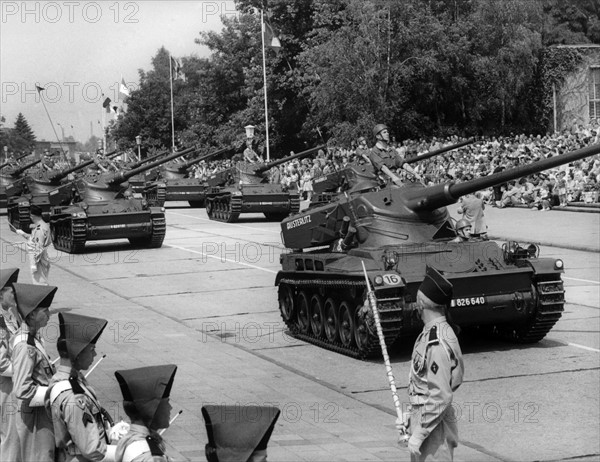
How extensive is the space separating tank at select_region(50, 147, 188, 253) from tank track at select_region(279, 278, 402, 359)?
37.7 ft

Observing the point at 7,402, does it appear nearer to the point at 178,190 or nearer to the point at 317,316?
the point at 317,316

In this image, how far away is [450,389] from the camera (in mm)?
6691

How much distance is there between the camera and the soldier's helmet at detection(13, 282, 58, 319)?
7469mm

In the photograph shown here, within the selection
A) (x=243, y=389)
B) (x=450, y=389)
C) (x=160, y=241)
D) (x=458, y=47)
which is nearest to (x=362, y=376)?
(x=243, y=389)

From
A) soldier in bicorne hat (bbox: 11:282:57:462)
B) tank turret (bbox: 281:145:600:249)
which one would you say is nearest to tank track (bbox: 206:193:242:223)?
tank turret (bbox: 281:145:600:249)

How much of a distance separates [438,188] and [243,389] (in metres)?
4.60

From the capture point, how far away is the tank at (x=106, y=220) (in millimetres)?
26969

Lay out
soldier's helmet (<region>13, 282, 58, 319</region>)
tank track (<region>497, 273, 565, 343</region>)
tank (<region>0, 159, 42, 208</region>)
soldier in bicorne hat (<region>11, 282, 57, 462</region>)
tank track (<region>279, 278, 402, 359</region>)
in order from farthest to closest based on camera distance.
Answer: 1. tank (<region>0, 159, 42, 208</region>)
2. tank track (<region>497, 273, 565, 343</region>)
3. tank track (<region>279, 278, 402, 359</region>)
4. soldier's helmet (<region>13, 282, 58, 319</region>)
5. soldier in bicorne hat (<region>11, 282, 57, 462</region>)

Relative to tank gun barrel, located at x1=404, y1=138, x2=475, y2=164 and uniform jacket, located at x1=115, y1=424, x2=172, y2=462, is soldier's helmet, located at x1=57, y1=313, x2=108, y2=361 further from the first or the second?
tank gun barrel, located at x1=404, y1=138, x2=475, y2=164

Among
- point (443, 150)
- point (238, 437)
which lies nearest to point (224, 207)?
point (443, 150)

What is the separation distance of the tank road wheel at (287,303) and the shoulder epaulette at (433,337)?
9.40m

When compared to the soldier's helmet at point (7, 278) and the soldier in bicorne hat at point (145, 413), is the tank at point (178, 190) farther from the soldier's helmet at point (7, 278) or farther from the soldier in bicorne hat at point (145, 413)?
the soldier in bicorne hat at point (145, 413)

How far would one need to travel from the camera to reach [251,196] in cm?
3478

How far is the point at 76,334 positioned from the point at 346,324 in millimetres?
8206
